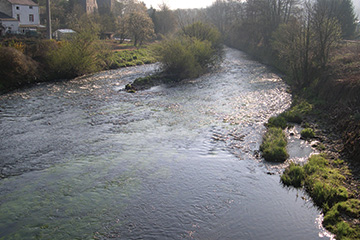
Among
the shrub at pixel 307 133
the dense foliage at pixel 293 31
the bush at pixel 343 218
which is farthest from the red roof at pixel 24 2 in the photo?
the bush at pixel 343 218

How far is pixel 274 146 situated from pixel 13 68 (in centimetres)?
2240

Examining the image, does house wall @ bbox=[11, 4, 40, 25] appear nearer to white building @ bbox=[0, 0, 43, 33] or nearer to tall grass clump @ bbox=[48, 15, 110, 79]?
white building @ bbox=[0, 0, 43, 33]

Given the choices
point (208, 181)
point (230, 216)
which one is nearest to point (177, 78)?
point (208, 181)

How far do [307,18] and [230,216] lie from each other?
22.2 metres

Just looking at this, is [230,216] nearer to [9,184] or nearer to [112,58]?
[9,184]

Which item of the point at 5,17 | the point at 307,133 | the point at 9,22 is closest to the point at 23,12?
the point at 5,17

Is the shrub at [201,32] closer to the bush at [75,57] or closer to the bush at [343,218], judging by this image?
the bush at [75,57]

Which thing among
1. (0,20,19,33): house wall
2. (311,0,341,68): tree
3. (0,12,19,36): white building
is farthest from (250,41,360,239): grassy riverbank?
(0,20,19,33): house wall

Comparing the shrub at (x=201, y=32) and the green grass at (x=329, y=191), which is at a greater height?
the shrub at (x=201, y=32)

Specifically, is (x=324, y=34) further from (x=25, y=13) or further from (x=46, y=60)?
(x=25, y=13)

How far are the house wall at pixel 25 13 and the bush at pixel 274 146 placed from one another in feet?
190

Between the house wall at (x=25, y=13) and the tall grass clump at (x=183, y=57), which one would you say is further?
the house wall at (x=25, y=13)

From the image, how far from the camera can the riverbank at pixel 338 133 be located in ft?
29.4

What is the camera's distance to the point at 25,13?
5934 centimetres
